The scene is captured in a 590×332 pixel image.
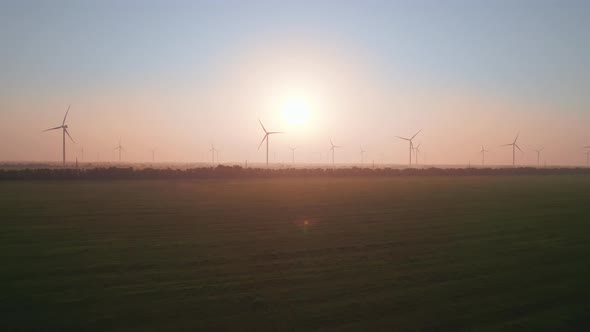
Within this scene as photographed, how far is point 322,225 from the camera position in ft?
62.4

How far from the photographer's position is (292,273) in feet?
35.6

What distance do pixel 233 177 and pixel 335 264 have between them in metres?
57.1

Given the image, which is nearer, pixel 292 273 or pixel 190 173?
pixel 292 273

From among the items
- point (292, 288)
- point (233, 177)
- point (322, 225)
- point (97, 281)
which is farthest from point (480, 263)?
point (233, 177)

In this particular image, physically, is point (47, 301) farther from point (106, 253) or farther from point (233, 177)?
point (233, 177)

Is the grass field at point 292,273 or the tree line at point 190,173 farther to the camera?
the tree line at point 190,173

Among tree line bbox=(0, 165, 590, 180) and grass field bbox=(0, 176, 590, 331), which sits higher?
tree line bbox=(0, 165, 590, 180)

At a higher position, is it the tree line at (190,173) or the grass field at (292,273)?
the tree line at (190,173)

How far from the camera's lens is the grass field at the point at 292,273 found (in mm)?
7820

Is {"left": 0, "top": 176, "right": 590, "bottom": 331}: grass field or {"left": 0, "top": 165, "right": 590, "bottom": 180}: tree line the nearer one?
{"left": 0, "top": 176, "right": 590, "bottom": 331}: grass field

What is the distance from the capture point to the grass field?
25.7 ft

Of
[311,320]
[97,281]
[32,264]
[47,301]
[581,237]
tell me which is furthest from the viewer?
[581,237]

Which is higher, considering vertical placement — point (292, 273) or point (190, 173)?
point (190, 173)

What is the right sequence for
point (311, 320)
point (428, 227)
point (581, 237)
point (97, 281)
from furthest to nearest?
point (428, 227) → point (581, 237) → point (97, 281) → point (311, 320)
